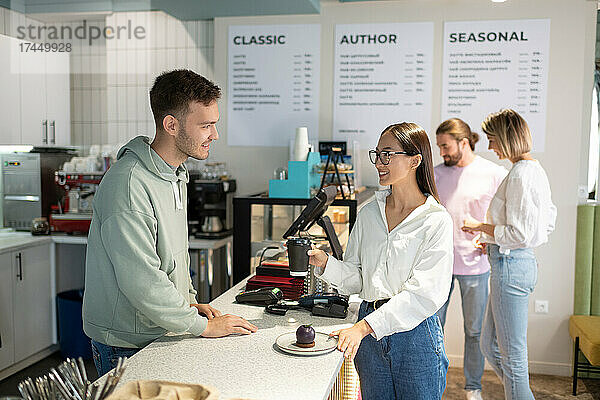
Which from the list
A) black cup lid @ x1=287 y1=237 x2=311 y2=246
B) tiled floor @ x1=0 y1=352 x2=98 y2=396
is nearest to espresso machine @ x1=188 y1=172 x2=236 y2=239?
tiled floor @ x1=0 y1=352 x2=98 y2=396

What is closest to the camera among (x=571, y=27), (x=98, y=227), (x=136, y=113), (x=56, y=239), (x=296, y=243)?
(x=98, y=227)

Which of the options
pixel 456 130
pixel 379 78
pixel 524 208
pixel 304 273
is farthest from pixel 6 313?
pixel 524 208

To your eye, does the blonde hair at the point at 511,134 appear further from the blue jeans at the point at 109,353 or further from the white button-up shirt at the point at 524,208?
the blue jeans at the point at 109,353

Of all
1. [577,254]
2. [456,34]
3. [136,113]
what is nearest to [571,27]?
[456,34]

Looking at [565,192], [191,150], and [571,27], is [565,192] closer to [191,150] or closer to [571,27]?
[571,27]

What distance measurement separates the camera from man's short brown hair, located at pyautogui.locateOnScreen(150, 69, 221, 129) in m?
1.79

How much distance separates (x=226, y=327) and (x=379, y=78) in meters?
2.63

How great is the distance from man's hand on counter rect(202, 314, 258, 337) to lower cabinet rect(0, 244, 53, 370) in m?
2.37

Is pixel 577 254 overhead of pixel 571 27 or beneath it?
beneath

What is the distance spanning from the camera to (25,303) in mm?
3768

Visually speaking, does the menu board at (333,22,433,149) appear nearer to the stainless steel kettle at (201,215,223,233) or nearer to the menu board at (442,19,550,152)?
the menu board at (442,19,550,152)

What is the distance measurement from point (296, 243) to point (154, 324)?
0.55 m

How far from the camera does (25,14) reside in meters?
4.11

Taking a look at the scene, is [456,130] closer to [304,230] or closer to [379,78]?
[379,78]
